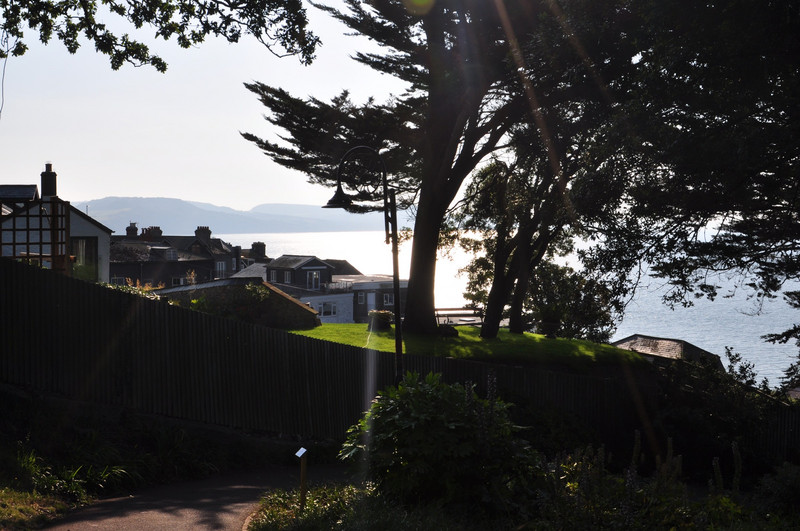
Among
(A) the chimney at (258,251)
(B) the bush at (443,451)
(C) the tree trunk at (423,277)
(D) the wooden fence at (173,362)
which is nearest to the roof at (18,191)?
(C) the tree trunk at (423,277)

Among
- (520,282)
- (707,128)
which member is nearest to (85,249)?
(520,282)

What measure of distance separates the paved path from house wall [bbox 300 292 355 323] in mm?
53210

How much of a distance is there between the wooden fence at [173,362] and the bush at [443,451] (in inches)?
246

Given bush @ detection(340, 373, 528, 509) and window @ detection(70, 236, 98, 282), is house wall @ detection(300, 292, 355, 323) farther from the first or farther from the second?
bush @ detection(340, 373, 528, 509)

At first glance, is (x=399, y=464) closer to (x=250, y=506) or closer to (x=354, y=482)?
(x=354, y=482)

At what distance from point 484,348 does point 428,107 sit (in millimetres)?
8917

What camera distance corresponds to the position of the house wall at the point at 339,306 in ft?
218

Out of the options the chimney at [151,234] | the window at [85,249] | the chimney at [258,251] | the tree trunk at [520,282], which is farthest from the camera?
the chimney at [258,251]

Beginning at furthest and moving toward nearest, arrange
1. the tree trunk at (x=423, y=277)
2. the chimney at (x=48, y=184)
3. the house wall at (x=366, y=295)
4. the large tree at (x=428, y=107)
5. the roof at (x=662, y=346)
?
1. the house wall at (x=366, y=295)
2. the roof at (x=662, y=346)
3. the chimney at (x=48, y=184)
4. the tree trunk at (x=423, y=277)
5. the large tree at (x=428, y=107)

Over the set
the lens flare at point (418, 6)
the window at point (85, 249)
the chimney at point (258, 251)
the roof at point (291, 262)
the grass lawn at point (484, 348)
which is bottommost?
the grass lawn at point (484, 348)

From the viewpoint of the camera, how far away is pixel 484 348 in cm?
2517

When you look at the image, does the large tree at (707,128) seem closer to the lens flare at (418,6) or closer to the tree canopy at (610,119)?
the tree canopy at (610,119)

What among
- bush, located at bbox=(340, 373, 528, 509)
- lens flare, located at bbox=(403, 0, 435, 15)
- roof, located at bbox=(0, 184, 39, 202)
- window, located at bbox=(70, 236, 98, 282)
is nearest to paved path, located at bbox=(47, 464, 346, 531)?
bush, located at bbox=(340, 373, 528, 509)

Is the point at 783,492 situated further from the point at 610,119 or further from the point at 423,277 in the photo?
the point at 423,277
